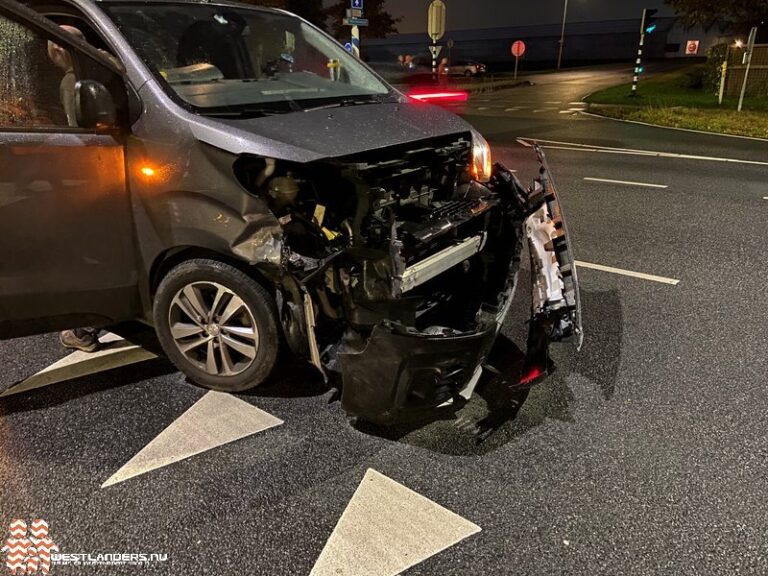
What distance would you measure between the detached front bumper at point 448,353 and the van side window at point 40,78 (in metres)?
1.71

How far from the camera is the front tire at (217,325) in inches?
112

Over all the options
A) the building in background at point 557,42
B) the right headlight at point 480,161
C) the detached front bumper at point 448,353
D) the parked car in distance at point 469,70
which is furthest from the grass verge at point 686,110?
the building in background at point 557,42

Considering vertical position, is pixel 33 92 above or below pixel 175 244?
above

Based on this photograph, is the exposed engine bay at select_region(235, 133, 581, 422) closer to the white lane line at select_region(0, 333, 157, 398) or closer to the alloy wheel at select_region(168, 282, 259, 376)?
the alloy wheel at select_region(168, 282, 259, 376)

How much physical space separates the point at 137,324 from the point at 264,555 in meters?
2.36

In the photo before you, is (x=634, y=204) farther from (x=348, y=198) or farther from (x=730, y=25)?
(x=730, y=25)

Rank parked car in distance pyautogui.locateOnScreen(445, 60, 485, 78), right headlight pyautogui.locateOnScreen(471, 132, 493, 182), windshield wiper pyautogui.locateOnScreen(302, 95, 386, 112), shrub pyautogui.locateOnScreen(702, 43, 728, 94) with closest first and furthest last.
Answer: windshield wiper pyautogui.locateOnScreen(302, 95, 386, 112), right headlight pyautogui.locateOnScreen(471, 132, 493, 182), shrub pyautogui.locateOnScreen(702, 43, 728, 94), parked car in distance pyautogui.locateOnScreen(445, 60, 485, 78)

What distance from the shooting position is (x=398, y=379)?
246 centimetres

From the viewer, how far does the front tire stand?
2842 mm

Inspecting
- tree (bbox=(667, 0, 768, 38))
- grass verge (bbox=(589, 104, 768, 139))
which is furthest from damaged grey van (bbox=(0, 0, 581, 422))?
tree (bbox=(667, 0, 768, 38))

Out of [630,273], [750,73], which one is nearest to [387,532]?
[630,273]

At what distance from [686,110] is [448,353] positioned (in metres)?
18.4

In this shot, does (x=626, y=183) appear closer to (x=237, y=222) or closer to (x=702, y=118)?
(x=237, y=222)

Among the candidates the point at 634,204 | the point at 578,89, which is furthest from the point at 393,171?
the point at 578,89
